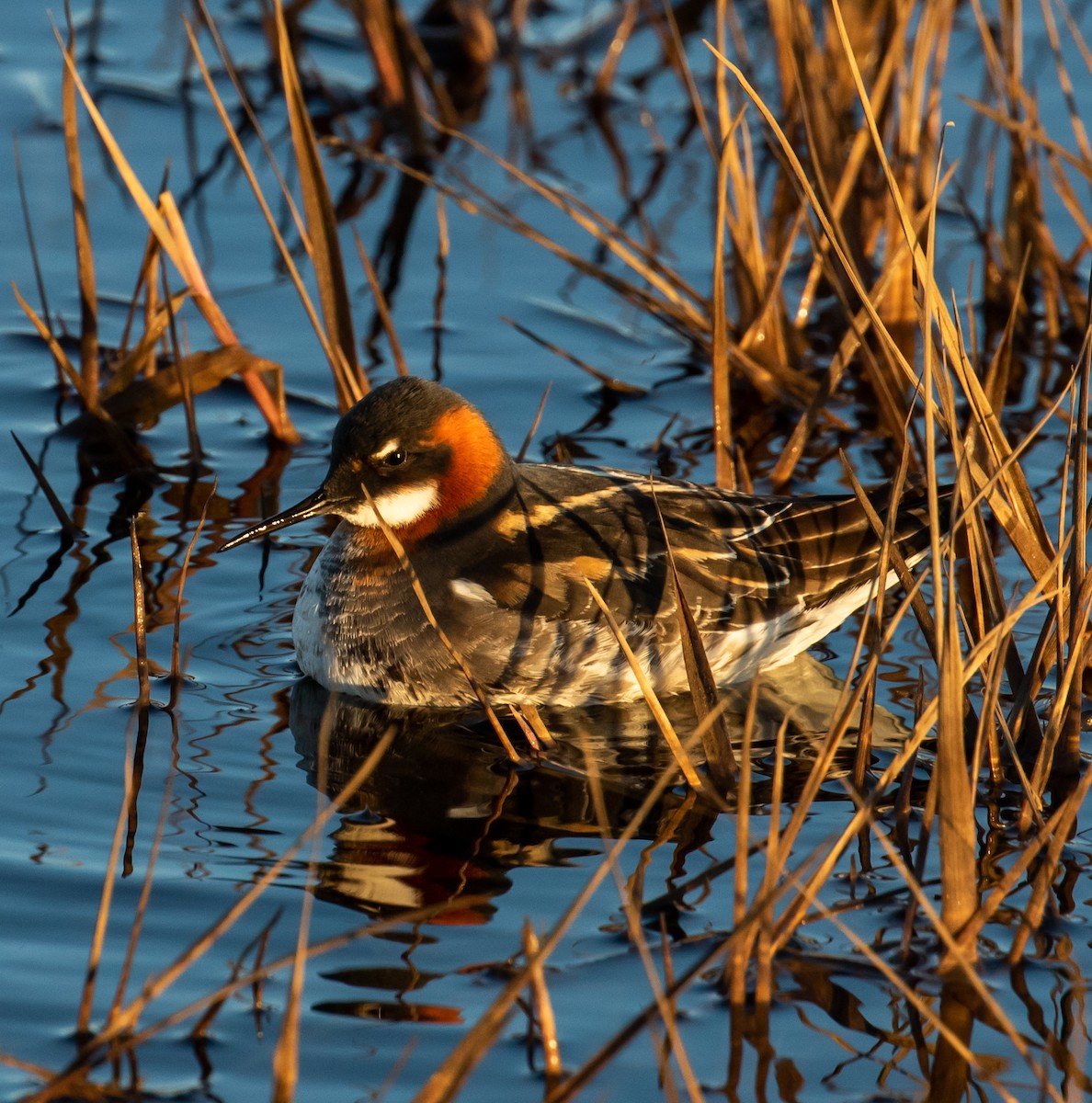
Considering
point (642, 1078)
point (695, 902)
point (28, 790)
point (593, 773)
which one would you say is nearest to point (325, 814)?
point (593, 773)

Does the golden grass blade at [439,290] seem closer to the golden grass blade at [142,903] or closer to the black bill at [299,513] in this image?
the black bill at [299,513]

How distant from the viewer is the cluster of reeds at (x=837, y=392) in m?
4.03

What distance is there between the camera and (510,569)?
591 centimetres

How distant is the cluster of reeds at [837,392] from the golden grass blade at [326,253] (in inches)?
0.5

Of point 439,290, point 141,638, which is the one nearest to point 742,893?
point 141,638

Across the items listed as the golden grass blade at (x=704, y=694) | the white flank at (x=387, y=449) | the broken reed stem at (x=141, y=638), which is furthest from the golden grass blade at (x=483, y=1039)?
the white flank at (x=387, y=449)

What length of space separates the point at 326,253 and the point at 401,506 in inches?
56.7

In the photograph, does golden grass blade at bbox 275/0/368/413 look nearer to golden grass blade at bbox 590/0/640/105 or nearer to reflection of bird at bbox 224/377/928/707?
reflection of bird at bbox 224/377/928/707

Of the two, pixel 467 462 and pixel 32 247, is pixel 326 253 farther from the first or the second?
pixel 467 462

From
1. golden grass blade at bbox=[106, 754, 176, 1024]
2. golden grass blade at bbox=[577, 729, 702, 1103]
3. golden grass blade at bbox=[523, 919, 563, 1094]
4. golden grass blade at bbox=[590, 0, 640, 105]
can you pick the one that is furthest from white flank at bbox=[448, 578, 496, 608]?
golden grass blade at bbox=[590, 0, 640, 105]

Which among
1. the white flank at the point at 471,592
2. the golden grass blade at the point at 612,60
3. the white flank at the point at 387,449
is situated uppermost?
the golden grass blade at the point at 612,60

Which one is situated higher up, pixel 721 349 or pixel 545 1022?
pixel 721 349

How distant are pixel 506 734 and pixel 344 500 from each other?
0.93 metres

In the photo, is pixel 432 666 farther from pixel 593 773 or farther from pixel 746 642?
pixel 593 773
